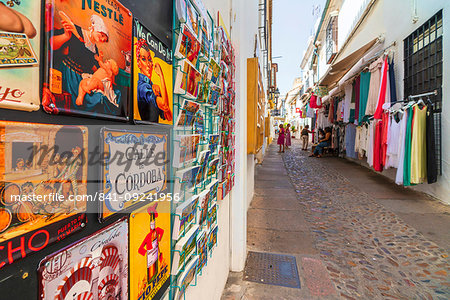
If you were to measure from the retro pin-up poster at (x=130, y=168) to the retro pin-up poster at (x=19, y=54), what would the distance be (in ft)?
0.62

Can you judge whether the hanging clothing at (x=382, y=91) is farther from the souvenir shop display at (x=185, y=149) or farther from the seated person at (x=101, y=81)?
the seated person at (x=101, y=81)

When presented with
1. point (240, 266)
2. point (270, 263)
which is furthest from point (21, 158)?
point (270, 263)

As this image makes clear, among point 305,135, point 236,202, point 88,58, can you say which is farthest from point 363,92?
point 305,135

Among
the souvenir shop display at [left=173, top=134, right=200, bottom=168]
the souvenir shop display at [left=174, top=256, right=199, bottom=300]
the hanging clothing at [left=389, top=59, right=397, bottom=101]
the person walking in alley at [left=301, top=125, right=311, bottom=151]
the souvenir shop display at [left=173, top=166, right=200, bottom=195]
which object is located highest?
the hanging clothing at [left=389, top=59, right=397, bottom=101]

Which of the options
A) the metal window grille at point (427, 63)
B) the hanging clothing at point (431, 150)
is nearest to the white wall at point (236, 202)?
the hanging clothing at point (431, 150)

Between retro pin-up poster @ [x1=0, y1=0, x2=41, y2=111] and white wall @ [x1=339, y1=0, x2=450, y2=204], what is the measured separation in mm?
5823

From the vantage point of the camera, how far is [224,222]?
2.15 metres

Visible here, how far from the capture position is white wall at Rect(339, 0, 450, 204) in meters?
4.20

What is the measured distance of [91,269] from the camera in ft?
1.94

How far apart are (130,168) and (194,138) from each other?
1.64ft

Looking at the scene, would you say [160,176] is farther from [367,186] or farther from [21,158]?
[367,186]

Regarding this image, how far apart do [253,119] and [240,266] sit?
1715mm

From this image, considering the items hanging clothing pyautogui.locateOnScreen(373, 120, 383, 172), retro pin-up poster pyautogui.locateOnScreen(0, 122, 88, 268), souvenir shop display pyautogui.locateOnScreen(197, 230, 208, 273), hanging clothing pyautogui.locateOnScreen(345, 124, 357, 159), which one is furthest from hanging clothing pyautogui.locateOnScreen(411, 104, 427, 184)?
retro pin-up poster pyautogui.locateOnScreen(0, 122, 88, 268)

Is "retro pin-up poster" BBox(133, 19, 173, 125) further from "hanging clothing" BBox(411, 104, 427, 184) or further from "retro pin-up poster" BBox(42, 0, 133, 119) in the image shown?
"hanging clothing" BBox(411, 104, 427, 184)
